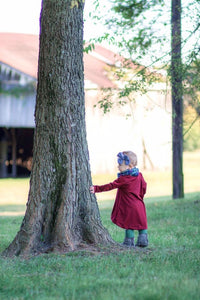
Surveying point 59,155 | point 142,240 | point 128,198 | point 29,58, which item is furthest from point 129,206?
point 29,58

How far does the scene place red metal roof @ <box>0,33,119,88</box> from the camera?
2833 centimetres

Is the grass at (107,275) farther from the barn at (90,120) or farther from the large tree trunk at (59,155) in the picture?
the barn at (90,120)

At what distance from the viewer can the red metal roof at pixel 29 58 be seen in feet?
92.9

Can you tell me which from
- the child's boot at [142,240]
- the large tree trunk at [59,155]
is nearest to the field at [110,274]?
the child's boot at [142,240]

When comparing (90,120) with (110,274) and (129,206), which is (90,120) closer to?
(129,206)

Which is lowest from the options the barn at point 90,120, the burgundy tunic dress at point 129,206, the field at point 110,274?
the field at point 110,274

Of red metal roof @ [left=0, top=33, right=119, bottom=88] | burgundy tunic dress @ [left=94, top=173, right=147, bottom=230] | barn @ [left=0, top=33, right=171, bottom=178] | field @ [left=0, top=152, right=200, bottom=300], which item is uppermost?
red metal roof @ [left=0, top=33, right=119, bottom=88]

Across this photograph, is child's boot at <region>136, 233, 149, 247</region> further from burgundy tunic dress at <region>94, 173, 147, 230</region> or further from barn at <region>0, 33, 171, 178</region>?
barn at <region>0, 33, 171, 178</region>

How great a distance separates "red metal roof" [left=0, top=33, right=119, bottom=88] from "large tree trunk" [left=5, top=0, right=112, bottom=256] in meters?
19.8

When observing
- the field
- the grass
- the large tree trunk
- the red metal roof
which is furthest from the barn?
the grass

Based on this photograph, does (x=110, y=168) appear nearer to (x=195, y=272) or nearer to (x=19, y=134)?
(x=19, y=134)

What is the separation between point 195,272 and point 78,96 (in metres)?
2.58

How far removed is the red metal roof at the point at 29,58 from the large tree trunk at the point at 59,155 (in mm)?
19783

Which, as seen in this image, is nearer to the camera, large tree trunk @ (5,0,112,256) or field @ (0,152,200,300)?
field @ (0,152,200,300)
